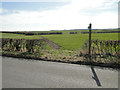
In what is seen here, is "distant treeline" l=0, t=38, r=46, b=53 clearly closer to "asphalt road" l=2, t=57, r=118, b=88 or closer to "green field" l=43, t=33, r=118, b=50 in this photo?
"green field" l=43, t=33, r=118, b=50

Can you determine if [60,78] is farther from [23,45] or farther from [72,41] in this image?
[72,41]

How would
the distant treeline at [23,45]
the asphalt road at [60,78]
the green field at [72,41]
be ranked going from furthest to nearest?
the green field at [72,41]
the distant treeline at [23,45]
the asphalt road at [60,78]

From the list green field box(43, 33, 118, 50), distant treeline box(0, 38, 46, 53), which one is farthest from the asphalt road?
green field box(43, 33, 118, 50)

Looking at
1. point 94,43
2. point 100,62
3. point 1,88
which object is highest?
point 94,43

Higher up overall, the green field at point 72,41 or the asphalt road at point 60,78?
the green field at point 72,41

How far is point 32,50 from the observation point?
10102 millimetres

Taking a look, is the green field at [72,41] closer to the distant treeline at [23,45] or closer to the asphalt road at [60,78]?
the distant treeline at [23,45]

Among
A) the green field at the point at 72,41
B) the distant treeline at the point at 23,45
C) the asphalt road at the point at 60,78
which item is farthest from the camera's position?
the green field at the point at 72,41

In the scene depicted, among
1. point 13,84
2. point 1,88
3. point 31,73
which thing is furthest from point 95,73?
point 1,88

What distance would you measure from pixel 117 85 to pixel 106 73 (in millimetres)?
1032

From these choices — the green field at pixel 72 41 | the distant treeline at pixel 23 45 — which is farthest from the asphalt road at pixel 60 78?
the green field at pixel 72 41

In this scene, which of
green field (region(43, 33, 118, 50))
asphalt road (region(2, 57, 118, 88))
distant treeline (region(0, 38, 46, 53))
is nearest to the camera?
asphalt road (region(2, 57, 118, 88))

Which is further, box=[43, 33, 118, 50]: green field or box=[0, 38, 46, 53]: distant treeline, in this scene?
box=[43, 33, 118, 50]: green field

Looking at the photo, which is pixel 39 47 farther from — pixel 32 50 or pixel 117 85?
pixel 117 85
